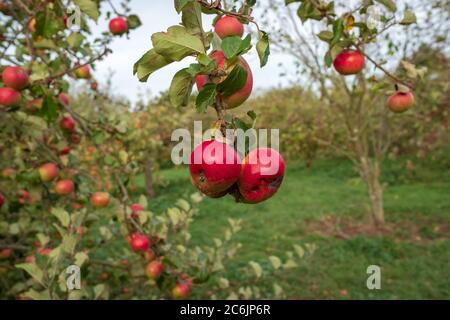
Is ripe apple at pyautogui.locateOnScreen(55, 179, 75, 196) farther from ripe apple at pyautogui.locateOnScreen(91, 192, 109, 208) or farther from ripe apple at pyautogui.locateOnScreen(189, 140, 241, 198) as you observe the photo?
ripe apple at pyautogui.locateOnScreen(189, 140, 241, 198)

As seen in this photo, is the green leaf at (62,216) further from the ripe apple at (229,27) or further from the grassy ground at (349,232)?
the grassy ground at (349,232)

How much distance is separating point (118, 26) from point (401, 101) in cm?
156

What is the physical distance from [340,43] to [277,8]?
17.5 feet

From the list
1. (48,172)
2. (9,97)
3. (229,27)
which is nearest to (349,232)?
(48,172)

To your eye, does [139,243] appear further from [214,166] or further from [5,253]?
[214,166]

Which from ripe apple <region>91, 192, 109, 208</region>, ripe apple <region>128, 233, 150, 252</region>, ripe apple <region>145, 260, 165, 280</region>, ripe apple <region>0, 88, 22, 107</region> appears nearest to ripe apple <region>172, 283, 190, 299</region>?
ripe apple <region>145, 260, 165, 280</region>

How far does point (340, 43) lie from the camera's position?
4.42ft

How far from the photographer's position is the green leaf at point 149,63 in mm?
685

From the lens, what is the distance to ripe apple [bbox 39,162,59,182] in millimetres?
1978

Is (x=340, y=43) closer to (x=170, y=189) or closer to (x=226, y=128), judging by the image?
(x=226, y=128)

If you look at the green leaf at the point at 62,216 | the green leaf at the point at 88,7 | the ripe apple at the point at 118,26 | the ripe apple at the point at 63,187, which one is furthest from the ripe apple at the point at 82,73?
the green leaf at the point at 88,7

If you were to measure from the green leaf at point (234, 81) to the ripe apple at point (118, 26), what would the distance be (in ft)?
6.18

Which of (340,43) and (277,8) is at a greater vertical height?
(277,8)
